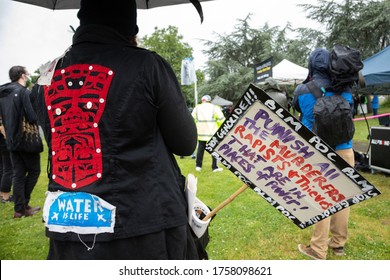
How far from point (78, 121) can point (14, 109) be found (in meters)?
3.31

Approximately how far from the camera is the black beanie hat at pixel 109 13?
49.9 inches

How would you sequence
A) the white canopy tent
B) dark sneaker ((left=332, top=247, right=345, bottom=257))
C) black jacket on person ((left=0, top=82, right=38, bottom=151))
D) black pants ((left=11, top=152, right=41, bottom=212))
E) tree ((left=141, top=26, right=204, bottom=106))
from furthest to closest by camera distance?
1. tree ((left=141, top=26, right=204, bottom=106))
2. the white canopy tent
3. black pants ((left=11, top=152, right=41, bottom=212))
4. black jacket on person ((left=0, top=82, right=38, bottom=151))
5. dark sneaker ((left=332, top=247, right=345, bottom=257))

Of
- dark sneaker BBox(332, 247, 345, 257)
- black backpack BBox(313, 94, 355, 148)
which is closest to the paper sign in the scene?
black backpack BBox(313, 94, 355, 148)

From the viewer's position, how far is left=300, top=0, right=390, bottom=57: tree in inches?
750

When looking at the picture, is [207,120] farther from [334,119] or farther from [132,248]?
[132,248]

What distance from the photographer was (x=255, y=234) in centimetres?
360

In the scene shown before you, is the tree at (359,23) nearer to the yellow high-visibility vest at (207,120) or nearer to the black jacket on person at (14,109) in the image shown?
the yellow high-visibility vest at (207,120)

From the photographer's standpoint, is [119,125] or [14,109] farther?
[14,109]

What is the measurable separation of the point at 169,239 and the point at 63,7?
173cm

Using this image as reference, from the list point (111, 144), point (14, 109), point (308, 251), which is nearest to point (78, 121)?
point (111, 144)

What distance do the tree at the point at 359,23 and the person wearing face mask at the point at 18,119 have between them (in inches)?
819

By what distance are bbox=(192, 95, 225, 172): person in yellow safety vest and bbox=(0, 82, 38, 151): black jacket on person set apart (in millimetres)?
4065

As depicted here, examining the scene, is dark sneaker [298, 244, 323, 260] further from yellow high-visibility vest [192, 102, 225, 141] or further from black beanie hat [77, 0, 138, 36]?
yellow high-visibility vest [192, 102, 225, 141]


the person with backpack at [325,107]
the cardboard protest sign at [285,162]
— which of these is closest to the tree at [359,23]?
the person with backpack at [325,107]
